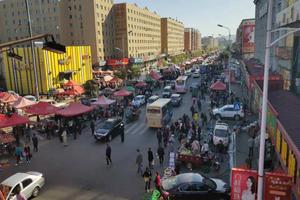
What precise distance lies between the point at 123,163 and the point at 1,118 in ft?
36.4

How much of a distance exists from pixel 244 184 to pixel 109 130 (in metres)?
15.1

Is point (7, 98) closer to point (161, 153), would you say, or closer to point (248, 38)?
point (161, 153)

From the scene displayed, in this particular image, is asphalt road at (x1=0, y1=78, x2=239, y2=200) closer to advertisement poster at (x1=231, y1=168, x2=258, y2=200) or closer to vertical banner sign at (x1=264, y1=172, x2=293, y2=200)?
advertisement poster at (x1=231, y1=168, x2=258, y2=200)

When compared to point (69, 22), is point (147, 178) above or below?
below

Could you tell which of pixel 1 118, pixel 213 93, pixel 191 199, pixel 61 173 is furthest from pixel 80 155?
pixel 213 93

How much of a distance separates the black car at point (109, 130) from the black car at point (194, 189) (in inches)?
431

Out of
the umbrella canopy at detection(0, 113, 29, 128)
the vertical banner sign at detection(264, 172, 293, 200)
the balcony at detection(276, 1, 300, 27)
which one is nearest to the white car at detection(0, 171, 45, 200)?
the umbrella canopy at detection(0, 113, 29, 128)

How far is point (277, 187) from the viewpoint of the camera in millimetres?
11625

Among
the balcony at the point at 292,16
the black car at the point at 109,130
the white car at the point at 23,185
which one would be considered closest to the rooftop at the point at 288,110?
the balcony at the point at 292,16

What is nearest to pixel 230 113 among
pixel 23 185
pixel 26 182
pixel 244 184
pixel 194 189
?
pixel 194 189

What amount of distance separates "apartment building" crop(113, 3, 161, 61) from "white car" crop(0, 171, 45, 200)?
206ft

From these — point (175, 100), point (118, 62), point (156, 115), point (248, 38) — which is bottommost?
point (175, 100)

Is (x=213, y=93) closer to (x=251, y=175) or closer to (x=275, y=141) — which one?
(x=275, y=141)

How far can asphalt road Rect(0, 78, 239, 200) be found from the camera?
16156mm
